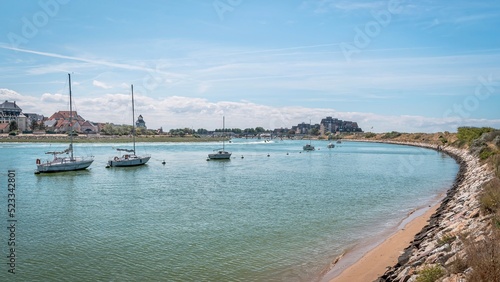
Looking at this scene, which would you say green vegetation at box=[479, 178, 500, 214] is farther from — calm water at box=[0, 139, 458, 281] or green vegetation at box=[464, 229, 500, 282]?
green vegetation at box=[464, 229, 500, 282]

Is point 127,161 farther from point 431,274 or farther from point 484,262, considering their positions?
point 484,262

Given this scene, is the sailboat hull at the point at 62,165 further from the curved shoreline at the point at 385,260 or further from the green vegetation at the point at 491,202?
the green vegetation at the point at 491,202

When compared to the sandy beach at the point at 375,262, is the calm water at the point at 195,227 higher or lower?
lower

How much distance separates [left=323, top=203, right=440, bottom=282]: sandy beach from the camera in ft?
48.3

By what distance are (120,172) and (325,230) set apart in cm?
4430

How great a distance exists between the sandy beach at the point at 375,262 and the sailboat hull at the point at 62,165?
49.9 m

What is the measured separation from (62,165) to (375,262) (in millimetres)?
53200

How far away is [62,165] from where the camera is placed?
5778 cm

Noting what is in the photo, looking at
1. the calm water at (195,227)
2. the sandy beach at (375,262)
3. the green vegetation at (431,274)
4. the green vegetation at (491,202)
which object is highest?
the green vegetation at (491,202)

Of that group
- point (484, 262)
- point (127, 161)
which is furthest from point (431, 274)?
point (127, 161)

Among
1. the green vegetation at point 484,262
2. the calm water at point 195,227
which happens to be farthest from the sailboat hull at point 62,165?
the green vegetation at point 484,262

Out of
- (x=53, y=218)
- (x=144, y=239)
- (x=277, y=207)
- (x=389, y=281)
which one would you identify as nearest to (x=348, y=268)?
(x=389, y=281)

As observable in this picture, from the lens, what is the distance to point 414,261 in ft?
43.6

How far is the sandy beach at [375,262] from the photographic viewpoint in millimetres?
14719
